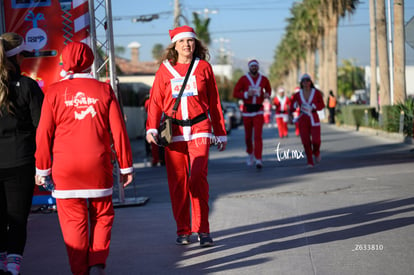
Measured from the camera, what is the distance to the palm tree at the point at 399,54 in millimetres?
26297

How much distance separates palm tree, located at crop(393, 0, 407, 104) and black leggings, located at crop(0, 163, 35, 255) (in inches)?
858

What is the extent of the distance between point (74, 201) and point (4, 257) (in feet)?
3.50

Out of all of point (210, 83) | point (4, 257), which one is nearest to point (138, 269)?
point (4, 257)

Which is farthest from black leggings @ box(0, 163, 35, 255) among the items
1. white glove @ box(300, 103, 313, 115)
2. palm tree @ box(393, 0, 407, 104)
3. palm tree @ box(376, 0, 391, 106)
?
palm tree @ box(376, 0, 391, 106)

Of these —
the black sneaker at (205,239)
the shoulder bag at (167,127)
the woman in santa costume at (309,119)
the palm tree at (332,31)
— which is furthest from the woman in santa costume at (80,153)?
the palm tree at (332,31)

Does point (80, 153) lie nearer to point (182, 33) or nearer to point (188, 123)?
point (188, 123)

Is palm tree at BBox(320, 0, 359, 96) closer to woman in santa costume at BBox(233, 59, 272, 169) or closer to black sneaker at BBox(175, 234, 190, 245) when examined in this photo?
woman in santa costume at BBox(233, 59, 272, 169)

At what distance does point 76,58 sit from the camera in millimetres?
5316

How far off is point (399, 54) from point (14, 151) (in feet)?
76.6

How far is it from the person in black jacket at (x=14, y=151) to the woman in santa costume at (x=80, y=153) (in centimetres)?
42

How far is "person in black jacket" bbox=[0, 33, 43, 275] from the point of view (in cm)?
564

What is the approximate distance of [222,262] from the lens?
6387 millimetres

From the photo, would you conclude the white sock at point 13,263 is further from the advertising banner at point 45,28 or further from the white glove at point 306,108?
the white glove at point 306,108

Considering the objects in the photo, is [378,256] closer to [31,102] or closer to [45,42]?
[31,102]
